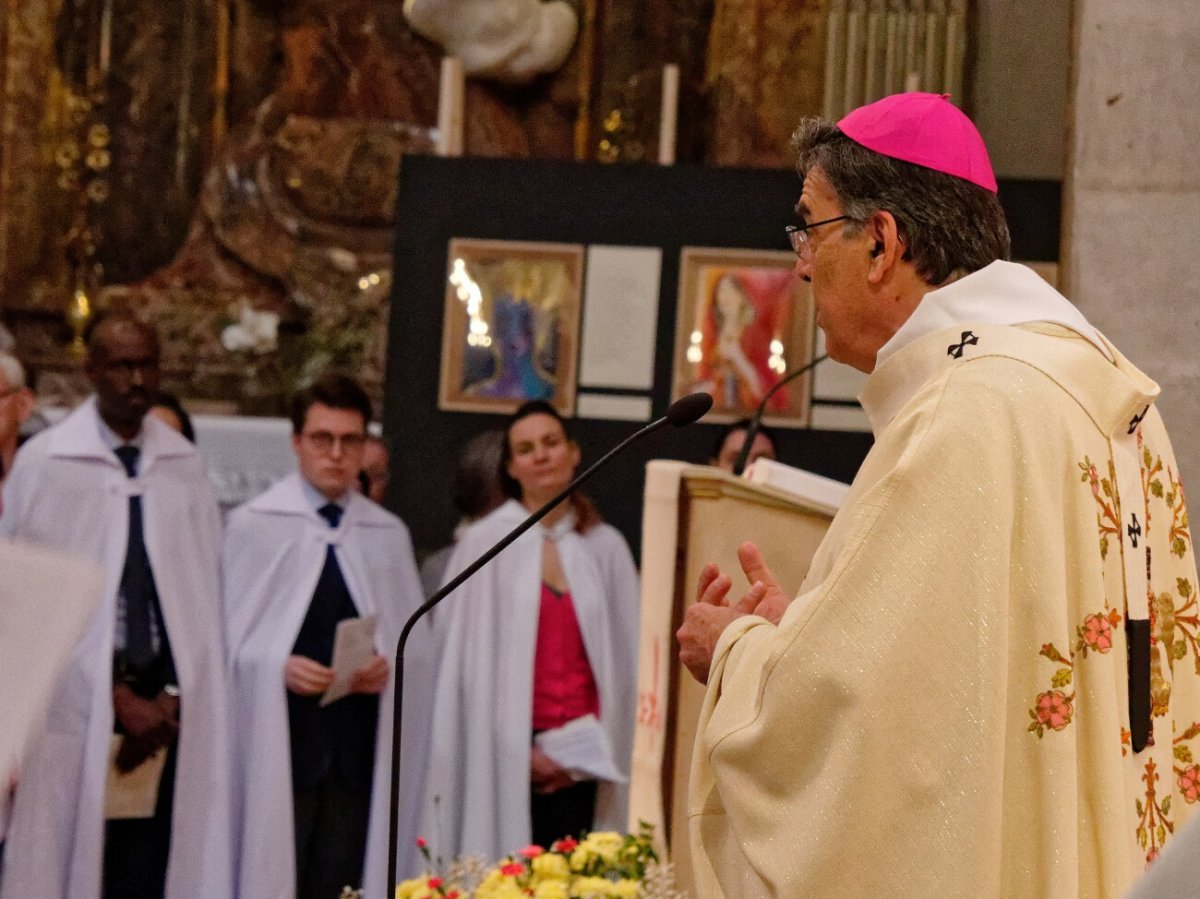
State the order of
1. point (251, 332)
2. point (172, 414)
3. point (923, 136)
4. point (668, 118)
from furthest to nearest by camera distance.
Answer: point (251, 332) → point (668, 118) → point (172, 414) → point (923, 136)

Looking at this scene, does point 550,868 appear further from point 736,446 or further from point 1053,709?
point 736,446

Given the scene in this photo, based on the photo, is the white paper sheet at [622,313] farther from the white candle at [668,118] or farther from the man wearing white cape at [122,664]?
the man wearing white cape at [122,664]

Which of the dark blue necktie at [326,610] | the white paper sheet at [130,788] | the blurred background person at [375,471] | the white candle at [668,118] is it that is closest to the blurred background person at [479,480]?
the blurred background person at [375,471]

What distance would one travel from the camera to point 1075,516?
7.28 ft

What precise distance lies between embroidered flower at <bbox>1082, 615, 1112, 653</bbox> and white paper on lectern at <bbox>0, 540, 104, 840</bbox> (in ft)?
4.51

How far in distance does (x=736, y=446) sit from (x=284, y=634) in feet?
6.22

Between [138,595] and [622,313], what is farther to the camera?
[622,313]

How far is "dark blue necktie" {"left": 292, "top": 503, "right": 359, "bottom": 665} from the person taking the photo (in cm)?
569

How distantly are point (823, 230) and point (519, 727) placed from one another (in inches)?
141

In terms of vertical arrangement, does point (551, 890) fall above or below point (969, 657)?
below

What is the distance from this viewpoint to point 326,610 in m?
5.78

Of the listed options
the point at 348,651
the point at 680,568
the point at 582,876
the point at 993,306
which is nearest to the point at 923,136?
the point at 993,306

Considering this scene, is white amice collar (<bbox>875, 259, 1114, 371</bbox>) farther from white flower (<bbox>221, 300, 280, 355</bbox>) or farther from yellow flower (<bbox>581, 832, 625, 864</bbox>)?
white flower (<bbox>221, 300, 280, 355</bbox>)

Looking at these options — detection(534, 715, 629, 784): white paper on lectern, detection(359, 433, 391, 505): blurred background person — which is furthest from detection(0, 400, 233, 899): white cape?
detection(534, 715, 629, 784): white paper on lectern
